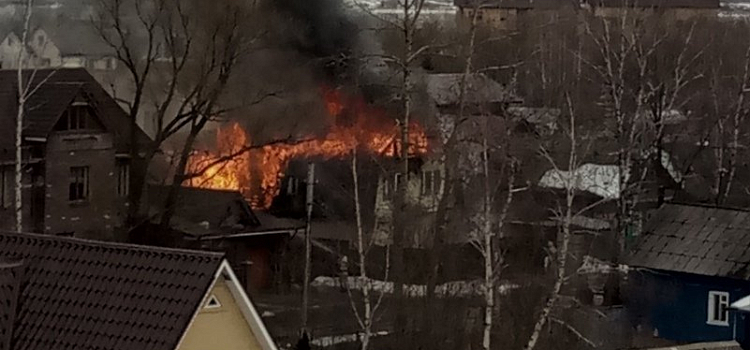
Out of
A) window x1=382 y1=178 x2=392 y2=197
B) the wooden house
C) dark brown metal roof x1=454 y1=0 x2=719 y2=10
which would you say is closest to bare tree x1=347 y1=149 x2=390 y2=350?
window x1=382 y1=178 x2=392 y2=197

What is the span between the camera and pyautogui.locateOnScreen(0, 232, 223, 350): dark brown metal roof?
1068 cm

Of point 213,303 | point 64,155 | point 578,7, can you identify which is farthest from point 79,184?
point 578,7

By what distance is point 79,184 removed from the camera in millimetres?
29328

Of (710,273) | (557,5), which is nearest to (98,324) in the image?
(710,273)

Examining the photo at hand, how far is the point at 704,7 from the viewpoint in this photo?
57406 millimetres

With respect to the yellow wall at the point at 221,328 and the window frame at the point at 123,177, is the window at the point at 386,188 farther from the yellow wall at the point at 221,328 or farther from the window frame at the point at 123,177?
the yellow wall at the point at 221,328

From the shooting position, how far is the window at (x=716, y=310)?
80.4 feet

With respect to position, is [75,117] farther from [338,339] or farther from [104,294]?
[104,294]

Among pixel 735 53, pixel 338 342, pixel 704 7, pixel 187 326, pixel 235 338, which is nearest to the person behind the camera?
pixel 187 326

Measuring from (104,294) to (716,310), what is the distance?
52.9 ft

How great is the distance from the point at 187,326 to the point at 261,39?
20.6 metres

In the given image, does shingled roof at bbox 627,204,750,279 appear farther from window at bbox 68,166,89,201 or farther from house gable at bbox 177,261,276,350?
house gable at bbox 177,261,276,350

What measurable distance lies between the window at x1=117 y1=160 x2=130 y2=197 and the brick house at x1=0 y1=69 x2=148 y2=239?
0.24 metres

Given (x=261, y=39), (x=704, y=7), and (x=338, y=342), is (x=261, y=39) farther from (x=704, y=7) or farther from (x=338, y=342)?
(x=704, y=7)
